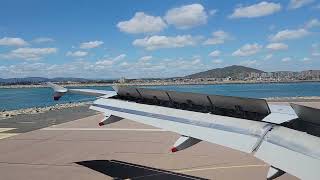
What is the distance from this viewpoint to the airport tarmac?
47.8 ft

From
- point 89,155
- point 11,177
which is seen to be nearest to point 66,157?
point 89,155

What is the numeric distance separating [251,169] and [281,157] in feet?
32.7

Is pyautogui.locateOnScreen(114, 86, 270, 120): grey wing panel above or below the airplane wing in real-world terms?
above

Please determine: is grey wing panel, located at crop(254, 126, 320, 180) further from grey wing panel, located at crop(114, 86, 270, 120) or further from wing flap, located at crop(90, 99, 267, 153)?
grey wing panel, located at crop(114, 86, 270, 120)

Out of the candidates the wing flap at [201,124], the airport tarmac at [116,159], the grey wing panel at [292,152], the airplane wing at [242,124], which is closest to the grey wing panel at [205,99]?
the airplane wing at [242,124]

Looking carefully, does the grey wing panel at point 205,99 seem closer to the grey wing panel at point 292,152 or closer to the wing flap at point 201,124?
the wing flap at point 201,124

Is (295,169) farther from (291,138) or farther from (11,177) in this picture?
(11,177)

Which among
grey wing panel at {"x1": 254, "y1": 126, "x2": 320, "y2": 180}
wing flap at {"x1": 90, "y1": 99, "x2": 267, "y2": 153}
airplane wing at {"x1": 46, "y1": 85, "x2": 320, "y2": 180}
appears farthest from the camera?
wing flap at {"x1": 90, "y1": 99, "x2": 267, "y2": 153}

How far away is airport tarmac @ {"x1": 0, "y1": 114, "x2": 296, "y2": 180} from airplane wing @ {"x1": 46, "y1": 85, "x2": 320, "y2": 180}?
516cm

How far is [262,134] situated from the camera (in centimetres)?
611

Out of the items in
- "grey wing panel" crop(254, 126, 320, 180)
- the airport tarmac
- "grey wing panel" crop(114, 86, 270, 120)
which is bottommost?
the airport tarmac

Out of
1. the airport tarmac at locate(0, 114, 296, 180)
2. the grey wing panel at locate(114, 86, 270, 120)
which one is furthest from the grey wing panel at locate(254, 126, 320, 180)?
the airport tarmac at locate(0, 114, 296, 180)

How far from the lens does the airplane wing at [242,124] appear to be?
533 cm

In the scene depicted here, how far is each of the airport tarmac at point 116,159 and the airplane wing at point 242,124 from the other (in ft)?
16.9
